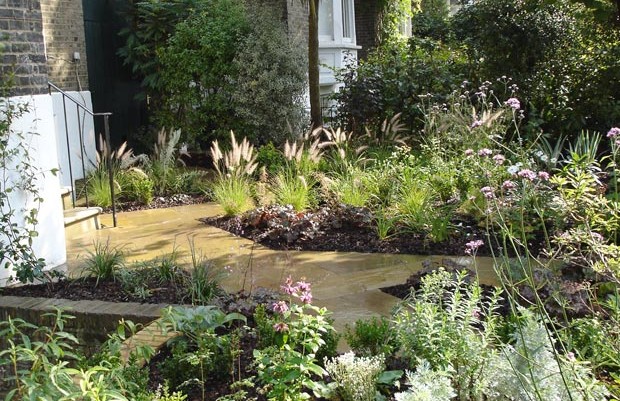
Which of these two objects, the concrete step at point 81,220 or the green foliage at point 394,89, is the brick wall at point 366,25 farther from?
the concrete step at point 81,220

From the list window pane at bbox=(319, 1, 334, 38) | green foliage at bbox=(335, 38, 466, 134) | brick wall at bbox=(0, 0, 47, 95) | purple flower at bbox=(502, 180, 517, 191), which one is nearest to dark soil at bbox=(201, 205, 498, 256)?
brick wall at bbox=(0, 0, 47, 95)

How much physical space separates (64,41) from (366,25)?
911cm

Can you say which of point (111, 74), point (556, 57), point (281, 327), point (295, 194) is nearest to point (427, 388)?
point (281, 327)

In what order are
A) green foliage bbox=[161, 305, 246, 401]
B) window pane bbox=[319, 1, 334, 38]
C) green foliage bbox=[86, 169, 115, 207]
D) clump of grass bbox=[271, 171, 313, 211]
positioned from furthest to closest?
window pane bbox=[319, 1, 334, 38] < green foliage bbox=[86, 169, 115, 207] < clump of grass bbox=[271, 171, 313, 211] < green foliage bbox=[161, 305, 246, 401]

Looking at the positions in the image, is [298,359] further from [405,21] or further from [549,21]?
[405,21]

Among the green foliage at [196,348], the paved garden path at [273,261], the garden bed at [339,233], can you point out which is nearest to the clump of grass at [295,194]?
the garden bed at [339,233]

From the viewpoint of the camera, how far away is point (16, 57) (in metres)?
5.40

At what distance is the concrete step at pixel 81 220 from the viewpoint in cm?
712

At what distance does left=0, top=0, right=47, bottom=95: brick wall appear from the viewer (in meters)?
5.30

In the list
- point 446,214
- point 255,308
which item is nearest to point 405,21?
point 446,214

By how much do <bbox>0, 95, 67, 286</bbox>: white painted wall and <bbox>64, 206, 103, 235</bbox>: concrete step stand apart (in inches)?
52.3

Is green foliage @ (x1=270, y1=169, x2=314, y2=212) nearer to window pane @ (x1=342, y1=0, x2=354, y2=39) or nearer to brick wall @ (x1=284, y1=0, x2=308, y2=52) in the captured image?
brick wall @ (x1=284, y1=0, x2=308, y2=52)

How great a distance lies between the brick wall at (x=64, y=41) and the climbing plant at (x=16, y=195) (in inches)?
233

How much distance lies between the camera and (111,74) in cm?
1255
